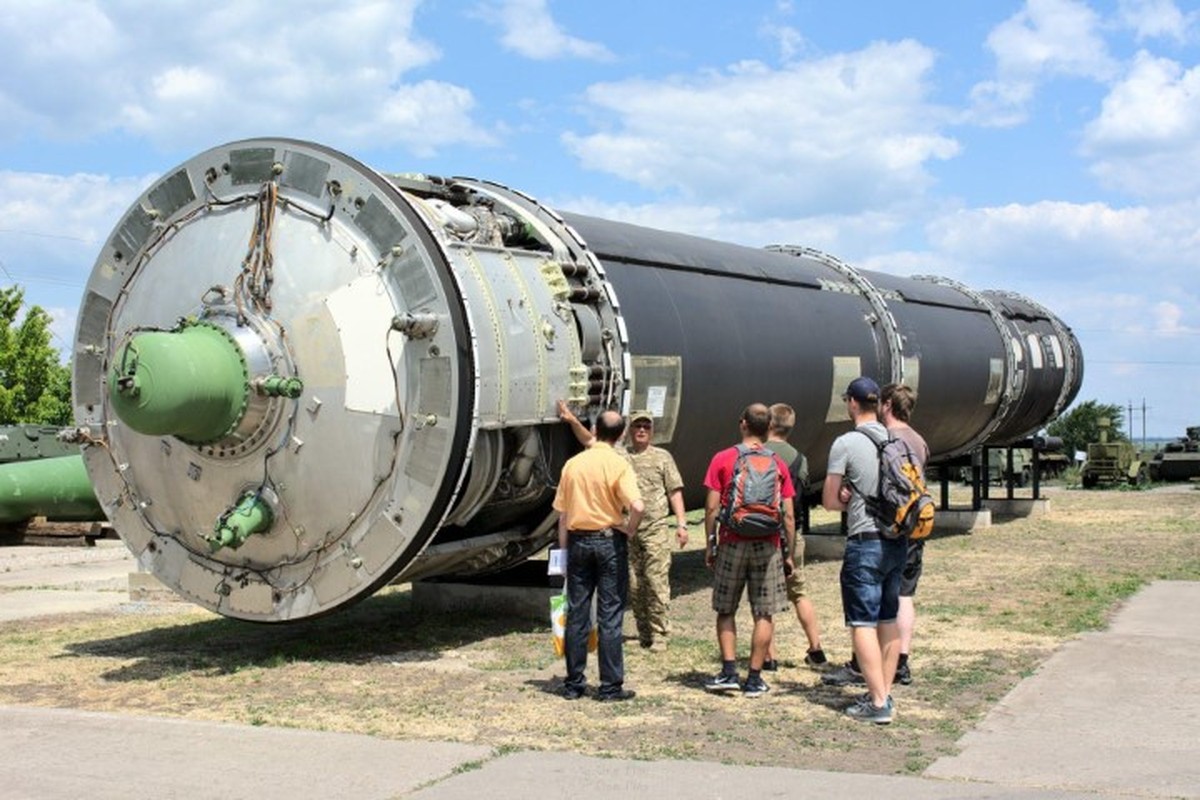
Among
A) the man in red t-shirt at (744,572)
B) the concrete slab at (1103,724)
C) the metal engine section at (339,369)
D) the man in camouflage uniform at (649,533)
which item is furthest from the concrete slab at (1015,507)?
the man in red t-shirt at (744,572)

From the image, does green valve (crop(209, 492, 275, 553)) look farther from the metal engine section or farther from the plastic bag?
the plastic bag

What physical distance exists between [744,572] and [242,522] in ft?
9.03

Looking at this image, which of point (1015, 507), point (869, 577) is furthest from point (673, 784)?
point (1015, 507)

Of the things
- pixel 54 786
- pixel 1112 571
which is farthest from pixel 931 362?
pixel 54 786

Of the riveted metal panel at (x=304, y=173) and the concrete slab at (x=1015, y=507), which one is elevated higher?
the riveted metal panel at (x=304, y=173)

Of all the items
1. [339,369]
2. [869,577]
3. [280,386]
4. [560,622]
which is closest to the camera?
[869,577]

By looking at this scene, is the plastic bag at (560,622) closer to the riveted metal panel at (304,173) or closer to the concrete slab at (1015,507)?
the riveted metal panel at (304,173)

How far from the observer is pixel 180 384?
7.34 metres

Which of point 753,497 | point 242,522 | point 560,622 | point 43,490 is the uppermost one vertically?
point 753,497

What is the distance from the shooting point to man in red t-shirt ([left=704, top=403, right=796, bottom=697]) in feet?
23.2

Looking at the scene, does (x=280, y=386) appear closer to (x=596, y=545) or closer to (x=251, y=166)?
(x=251, y=166)

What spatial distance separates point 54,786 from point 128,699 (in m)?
1.81

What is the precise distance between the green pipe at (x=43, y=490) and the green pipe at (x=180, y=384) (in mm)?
9510

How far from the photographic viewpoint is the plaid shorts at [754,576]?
23.1 ft
